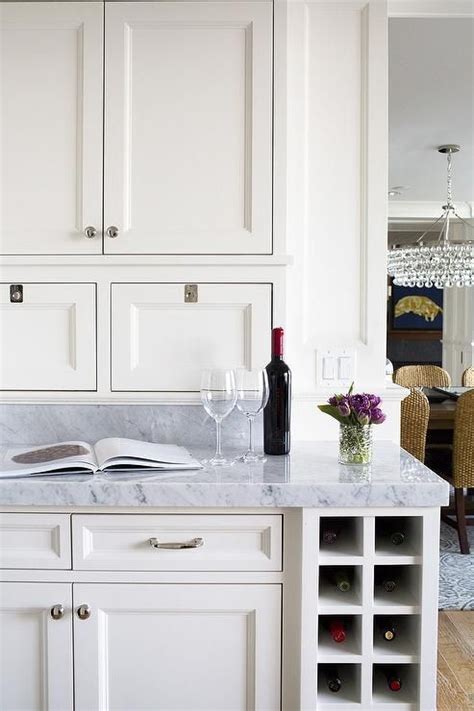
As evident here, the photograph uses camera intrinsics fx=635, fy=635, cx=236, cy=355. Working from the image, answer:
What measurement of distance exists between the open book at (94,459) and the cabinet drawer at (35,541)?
116 millimetres

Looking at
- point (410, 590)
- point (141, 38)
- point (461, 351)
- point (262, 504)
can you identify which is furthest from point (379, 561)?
point (461, 351)

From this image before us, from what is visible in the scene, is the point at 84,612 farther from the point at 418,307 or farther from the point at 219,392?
the point at 418,307

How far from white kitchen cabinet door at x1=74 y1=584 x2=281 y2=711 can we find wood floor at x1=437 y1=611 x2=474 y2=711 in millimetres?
913

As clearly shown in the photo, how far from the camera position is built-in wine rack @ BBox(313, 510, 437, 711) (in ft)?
5.08

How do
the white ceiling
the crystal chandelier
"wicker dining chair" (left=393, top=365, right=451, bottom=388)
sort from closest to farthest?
the white ceiling < the crystal chandelier < "wicker dining chair" (left=393, top=365, right=451, bottom=388)

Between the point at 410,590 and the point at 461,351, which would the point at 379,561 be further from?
the point at 461,351

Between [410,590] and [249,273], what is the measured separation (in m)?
0.99

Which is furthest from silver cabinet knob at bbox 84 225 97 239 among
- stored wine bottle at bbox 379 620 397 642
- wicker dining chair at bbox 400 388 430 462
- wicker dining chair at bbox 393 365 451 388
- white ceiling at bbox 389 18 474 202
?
wicker dining chair at bbox 393 365 451 388

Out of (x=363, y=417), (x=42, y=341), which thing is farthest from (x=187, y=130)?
(x=363, y=417)

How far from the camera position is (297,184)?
207 centimetres

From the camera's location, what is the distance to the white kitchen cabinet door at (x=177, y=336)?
1958 millimetres

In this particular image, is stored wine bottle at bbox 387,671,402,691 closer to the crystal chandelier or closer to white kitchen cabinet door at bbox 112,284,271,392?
white kitchen cabinet door at bbox 112,284,271,392

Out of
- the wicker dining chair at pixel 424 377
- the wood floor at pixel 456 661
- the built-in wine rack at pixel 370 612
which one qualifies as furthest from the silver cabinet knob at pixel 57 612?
the wicker dining chair at pixel 424 377

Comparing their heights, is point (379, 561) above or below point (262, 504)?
below
